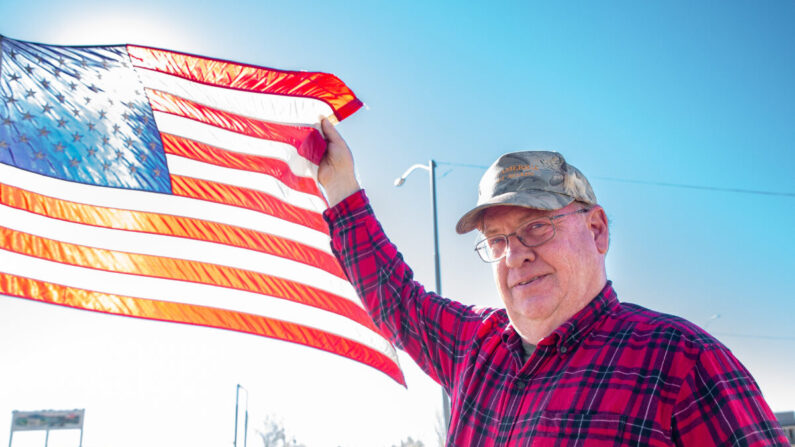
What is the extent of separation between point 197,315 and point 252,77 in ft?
5.89

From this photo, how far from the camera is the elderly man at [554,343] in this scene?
6.39 feet

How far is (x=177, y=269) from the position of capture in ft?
15.4

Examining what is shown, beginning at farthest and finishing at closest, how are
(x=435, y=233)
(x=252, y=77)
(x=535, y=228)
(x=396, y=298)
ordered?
(x=435, y=233), (x=252, y=77), (x=396, y=298), (x=535, y=228)

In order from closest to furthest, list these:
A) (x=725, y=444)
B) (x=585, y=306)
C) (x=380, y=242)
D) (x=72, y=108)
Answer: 1. (x=725, y=444)
2. (x=585, y=306)
3. (x=380, y=242)
4. (x=72, y=108)

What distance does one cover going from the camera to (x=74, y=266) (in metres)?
4.49

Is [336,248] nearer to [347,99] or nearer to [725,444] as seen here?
[347,99]

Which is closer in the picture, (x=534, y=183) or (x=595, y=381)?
(x=595, y=381)

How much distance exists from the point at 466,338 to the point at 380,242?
0.82 meters

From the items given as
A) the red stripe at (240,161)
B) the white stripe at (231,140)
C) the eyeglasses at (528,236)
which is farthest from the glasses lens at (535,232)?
the red stripe at (240,161)

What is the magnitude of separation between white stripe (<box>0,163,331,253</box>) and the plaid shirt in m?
1.89

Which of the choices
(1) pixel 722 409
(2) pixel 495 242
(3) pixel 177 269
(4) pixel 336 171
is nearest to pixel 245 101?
(4) pixel 336 171

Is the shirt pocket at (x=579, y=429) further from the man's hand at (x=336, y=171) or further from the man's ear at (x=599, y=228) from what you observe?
the man's hand at (x=336, y=171)

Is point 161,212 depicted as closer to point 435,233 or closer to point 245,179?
point 245,179

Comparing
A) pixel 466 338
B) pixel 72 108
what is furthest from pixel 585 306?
pixel 72 108
